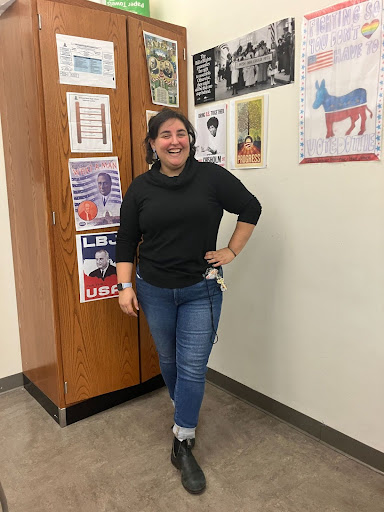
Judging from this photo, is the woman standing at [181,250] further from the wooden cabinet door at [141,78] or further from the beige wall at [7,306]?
the beige wall at [7,306]

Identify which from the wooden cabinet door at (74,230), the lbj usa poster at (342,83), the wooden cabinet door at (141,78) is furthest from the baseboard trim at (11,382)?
the lbj usa poster at (342,83)

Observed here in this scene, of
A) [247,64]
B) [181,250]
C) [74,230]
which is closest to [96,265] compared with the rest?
[74,230]

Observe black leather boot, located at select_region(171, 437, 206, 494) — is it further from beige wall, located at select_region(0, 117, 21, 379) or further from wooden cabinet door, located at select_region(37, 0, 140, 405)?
beige wall, located at select_region(0, 117, 21, 379)

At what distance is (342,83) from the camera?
1681 mm

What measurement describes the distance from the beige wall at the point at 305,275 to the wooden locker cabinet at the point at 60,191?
1.64ft

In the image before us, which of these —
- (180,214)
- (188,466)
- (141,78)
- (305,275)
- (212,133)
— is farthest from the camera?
(212,133)

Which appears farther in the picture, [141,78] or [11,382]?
[11,382]

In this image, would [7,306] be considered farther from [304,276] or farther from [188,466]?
[304,276]

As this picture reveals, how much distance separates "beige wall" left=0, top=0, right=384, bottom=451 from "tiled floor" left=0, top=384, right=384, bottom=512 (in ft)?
0.60

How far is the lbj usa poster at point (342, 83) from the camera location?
5.19ft

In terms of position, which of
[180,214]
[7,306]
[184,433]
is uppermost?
[180,214]

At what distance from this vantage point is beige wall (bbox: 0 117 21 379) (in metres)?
2.38

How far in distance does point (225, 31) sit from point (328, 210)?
1064 mm

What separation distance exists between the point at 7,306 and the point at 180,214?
138cm
